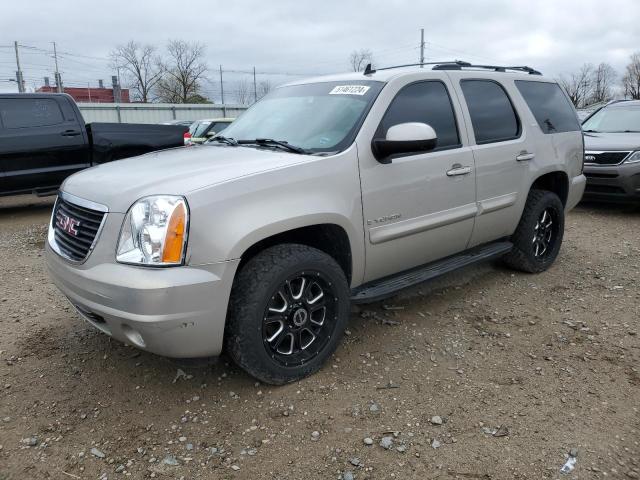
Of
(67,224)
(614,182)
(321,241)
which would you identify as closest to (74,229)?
(67,224)

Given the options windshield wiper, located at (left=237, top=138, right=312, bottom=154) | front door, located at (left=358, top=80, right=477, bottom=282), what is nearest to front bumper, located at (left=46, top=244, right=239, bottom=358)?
windshield wiper, located at (left=237, top=138, right=312, bottom=154)

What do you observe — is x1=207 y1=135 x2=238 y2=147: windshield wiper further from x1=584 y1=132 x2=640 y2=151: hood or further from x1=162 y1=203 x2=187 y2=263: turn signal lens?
x1=584 y1=132 x2=640 y2=151: hood

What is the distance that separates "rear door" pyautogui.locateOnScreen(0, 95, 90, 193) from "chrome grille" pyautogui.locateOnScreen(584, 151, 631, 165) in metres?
7.78

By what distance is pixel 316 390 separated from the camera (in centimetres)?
293

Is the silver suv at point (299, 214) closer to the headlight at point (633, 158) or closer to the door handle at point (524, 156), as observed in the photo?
the door handle at point (524, 156)

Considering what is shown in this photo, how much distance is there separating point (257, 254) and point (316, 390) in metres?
0.86

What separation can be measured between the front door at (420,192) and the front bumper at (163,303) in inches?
42.4

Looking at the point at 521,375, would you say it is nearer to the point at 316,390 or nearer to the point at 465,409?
the point at 465,409

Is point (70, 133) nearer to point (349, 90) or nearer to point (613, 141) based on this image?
point (349, 90)

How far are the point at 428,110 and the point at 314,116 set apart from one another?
2.71ft

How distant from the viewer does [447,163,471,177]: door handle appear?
3607 millimetres

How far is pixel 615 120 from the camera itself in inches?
332

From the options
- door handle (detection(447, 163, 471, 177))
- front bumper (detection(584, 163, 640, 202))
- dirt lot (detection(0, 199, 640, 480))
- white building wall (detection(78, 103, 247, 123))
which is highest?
white building wall (detection(78, 103, 247, 123))

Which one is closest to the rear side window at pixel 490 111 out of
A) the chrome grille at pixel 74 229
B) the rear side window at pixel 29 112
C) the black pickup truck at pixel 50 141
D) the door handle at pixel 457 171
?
the door handle at pixel 457 171
